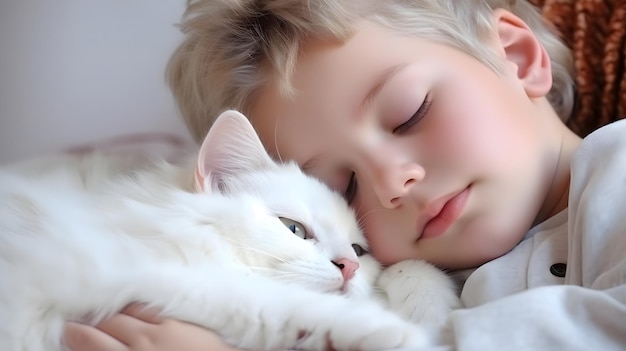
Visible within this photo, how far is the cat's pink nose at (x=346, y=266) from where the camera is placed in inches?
41.9

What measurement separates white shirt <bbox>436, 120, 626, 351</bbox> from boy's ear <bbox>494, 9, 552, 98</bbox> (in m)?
0.22

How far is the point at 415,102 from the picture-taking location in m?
1.15

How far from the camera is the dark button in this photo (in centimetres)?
109

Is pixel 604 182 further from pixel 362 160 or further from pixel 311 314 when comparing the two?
pixel 311 314

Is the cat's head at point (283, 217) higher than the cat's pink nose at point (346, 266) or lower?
higher

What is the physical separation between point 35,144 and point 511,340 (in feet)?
4.60

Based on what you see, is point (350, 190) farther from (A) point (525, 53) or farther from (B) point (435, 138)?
(A) point (525, 53)

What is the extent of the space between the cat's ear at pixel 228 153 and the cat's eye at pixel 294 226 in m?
0.12

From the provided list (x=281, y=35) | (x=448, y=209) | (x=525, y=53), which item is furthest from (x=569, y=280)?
(x=281, y=35)

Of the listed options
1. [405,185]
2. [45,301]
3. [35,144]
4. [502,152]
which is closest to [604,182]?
[502,152]

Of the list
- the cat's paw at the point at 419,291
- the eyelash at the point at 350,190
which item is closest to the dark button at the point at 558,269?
the cat's paw at the point at 419,291

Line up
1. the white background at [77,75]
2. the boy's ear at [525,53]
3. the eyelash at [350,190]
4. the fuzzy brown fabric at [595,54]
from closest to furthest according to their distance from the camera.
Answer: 1. the eyelash at [350,190]
2. the boy's ear at [525,53]
3. the fuzzy brown fabric at [595,54]
4. the white background at [77,75]

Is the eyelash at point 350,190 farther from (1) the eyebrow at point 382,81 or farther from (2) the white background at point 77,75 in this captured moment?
(2) the white background at point 77,75

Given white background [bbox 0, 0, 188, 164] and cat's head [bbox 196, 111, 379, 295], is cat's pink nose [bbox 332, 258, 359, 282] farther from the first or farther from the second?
white background [bbox 0, 0, 188, 164]
